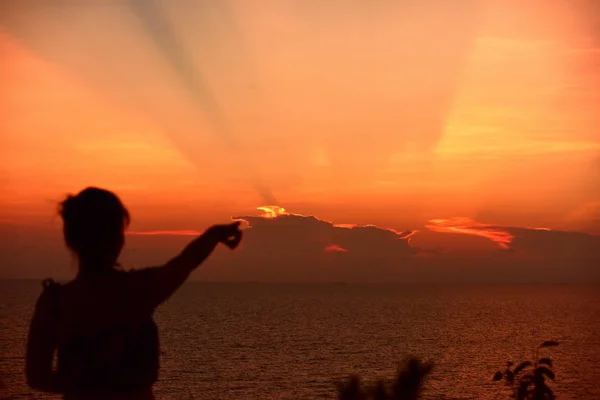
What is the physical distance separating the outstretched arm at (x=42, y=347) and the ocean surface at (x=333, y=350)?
142 feet

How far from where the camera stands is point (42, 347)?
2414mm

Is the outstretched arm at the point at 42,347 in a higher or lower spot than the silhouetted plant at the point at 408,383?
higher

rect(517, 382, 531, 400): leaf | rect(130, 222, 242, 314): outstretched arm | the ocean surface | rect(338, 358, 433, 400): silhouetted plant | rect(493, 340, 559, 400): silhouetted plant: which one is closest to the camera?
rect(130, 222, 242, 314): outstretched arm

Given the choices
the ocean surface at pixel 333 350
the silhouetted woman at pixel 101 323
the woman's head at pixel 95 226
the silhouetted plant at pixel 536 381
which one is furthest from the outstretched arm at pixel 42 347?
the ocean surface at pixel 333 350

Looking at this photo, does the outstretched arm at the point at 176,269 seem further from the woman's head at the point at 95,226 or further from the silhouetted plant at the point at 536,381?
the silhouetted plant at the point at 536,381

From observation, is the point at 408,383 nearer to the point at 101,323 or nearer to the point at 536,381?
the point at 101,323

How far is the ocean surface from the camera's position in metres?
58.1

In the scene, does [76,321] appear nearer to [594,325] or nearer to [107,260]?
[107,260]

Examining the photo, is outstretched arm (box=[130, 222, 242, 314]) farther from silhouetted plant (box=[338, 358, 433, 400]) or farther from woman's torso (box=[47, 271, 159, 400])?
silhouetted plant (box=[338, 358, 433, 400])

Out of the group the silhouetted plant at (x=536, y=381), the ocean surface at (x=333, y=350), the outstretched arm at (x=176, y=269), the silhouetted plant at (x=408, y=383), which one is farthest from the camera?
the ocean surface at (x=333, y=350)

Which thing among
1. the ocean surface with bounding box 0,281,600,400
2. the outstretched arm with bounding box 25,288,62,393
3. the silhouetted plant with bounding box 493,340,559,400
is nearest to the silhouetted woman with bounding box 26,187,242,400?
the outstretched arm with bounding box 25,288,62,393

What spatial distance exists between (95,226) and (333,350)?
82.9m

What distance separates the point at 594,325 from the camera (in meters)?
124

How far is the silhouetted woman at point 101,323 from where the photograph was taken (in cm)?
239
